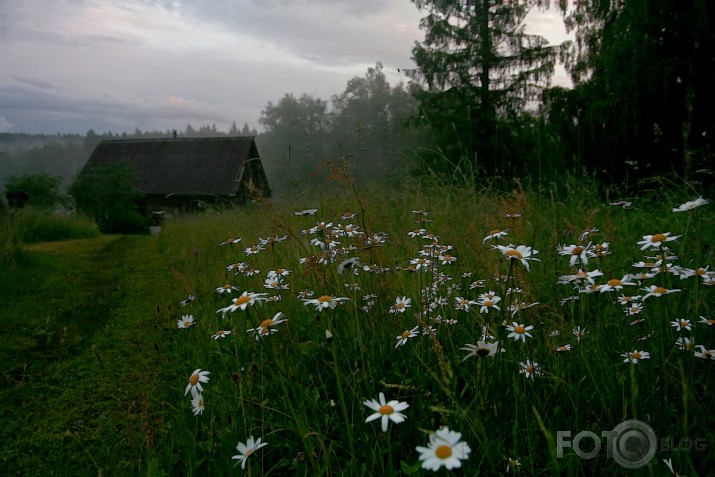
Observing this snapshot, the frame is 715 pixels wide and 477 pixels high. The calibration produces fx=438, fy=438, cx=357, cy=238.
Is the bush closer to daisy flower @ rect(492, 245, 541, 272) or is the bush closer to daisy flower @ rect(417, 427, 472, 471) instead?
daisy flower @ rect(492, 245, 541, 272)

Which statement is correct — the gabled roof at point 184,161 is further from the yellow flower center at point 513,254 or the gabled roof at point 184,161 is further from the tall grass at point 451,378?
the yellow flower center at point 513,254

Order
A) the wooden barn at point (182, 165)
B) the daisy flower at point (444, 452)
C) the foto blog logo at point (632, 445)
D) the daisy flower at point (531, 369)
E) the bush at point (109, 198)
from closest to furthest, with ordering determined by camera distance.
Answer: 1. the daisy flower at point (444, 452)
2. the foto blog logo at point (632, 445)
3. the daisy flower at point (531, 369)
4. the bush at point (109, 198)
5. the wooden barn at point (182, 165)

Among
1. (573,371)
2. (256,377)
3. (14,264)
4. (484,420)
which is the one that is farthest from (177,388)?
(14,264)

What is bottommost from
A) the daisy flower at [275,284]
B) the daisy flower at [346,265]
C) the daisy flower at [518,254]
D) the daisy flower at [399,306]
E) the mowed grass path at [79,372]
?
the mowed grass path at [79,372]

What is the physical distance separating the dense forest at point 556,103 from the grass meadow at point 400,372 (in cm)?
70

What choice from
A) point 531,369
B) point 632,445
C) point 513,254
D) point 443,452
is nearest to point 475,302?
point 531,369

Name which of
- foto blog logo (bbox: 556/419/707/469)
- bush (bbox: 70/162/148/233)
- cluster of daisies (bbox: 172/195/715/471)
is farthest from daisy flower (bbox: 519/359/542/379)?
bush (bbox: 70/162/148/233)

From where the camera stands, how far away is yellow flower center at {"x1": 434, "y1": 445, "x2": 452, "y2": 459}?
0.65 m

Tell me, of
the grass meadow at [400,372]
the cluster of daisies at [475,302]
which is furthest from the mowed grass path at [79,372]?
the cluster of daisies at [475,302]

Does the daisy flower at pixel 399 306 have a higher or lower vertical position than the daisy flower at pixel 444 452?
lower

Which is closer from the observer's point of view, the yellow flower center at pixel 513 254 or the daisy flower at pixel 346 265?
the yellow flower center at pixel 513 254

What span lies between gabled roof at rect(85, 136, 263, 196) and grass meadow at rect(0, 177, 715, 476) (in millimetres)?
21056

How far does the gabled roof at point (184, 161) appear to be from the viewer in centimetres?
2328

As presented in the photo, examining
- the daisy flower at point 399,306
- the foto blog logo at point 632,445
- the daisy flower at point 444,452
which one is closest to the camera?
the daisy flower at point 444,452
